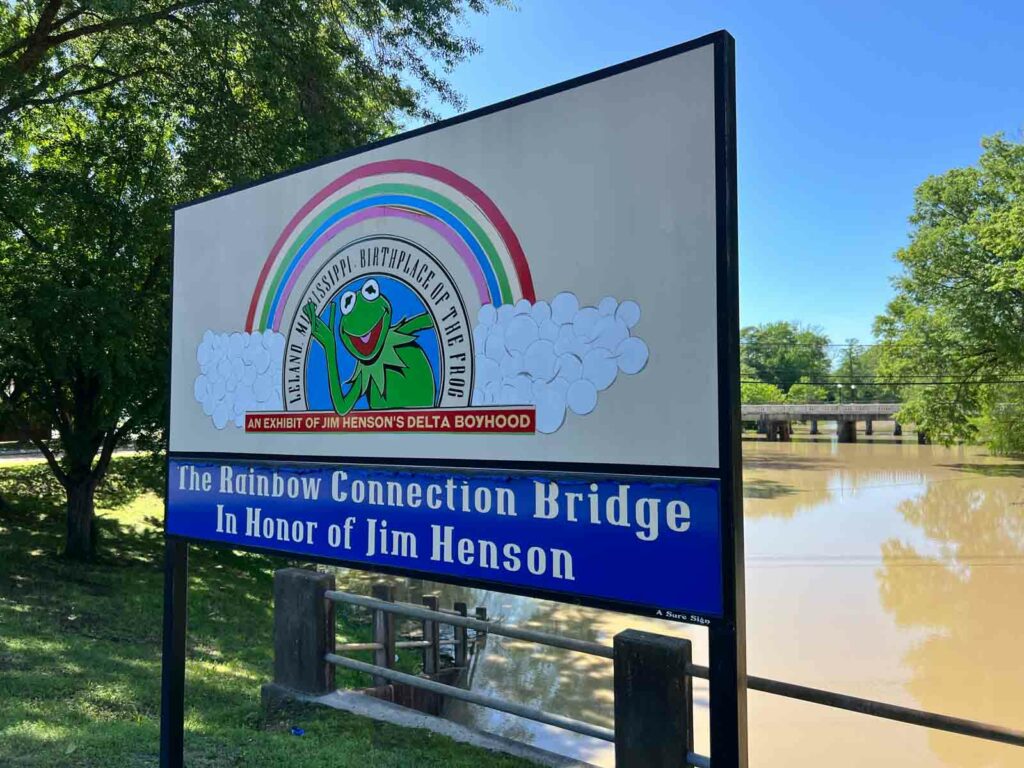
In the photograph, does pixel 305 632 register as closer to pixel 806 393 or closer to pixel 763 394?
pixel 763 394

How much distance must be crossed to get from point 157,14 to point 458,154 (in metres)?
7.81

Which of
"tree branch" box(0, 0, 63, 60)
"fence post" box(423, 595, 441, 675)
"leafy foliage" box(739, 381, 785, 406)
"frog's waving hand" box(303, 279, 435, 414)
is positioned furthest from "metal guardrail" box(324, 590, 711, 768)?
"leafy foliage" box(739, 381, 785, 406)

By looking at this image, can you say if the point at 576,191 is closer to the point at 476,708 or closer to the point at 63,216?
the point at 476,708

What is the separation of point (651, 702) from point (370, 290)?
70.5 inches

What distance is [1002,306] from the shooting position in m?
29.5

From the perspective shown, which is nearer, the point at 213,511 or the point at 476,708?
the point at 213,511

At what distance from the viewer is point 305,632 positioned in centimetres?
461

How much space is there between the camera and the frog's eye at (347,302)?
2.79 m

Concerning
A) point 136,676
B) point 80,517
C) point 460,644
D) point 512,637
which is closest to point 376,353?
point 512,637

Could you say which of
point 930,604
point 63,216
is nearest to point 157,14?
point 63,216

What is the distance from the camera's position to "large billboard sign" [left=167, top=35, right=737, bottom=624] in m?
1.94

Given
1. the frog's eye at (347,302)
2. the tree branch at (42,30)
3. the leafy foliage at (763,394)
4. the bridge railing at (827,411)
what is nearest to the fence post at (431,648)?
the frog's eye at (347,302)

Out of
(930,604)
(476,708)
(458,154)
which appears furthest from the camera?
(930,604)

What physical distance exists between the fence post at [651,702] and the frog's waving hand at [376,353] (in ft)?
3.83
